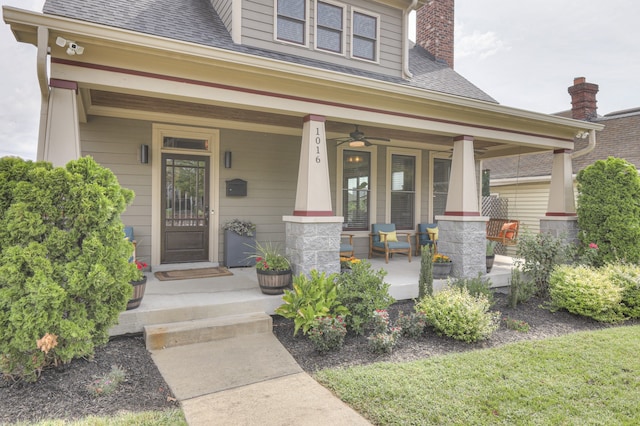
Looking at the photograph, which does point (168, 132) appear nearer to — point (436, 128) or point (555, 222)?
point (436, 128)

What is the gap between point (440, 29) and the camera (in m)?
8.78

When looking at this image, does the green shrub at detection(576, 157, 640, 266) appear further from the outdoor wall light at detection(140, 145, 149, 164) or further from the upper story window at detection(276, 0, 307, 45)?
the outdoor wall light at detection(140, 145, 149, 164)

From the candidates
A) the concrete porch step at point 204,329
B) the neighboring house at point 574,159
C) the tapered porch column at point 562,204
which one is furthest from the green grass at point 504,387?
the neighboring house at point 574,159

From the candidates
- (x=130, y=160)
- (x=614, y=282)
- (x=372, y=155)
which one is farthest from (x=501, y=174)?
(x=130, y=160)

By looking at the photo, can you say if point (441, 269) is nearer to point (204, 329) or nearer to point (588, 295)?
point (588, 295)

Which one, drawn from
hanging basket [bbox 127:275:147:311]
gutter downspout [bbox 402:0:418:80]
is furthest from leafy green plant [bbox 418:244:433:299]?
gutter downspout [bbox 402:0:418:80]

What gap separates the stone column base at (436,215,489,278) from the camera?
6.05 m

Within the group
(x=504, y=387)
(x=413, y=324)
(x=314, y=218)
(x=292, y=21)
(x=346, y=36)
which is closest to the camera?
(x=504, y=387)

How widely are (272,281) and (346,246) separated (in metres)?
2.37

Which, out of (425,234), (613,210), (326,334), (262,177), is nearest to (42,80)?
(326,334)

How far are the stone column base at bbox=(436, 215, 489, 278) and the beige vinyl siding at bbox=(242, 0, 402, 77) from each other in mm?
3093

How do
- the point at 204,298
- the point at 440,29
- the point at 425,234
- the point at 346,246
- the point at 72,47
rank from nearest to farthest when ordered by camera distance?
the point at 72,47, the point at 204,298, the point at 346,246, the point at 425,234, the point at 440,29

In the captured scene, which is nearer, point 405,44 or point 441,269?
point 441,269

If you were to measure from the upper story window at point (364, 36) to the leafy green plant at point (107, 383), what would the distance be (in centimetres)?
596
